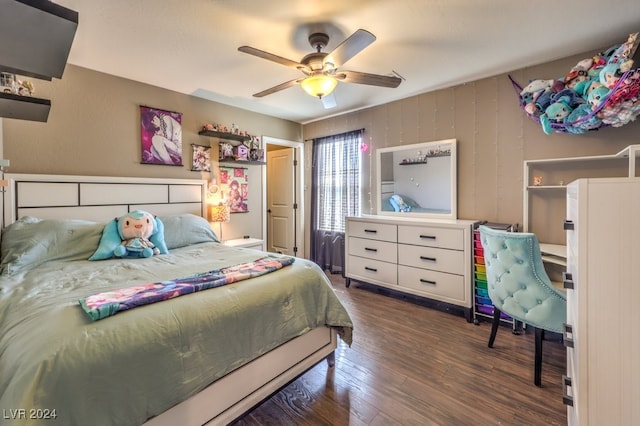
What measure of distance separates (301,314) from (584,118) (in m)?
2.59

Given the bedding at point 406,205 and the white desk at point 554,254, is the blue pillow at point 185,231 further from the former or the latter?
the white desk at point 554,254

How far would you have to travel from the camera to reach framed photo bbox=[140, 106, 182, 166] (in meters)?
3.12

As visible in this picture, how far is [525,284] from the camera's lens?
75.7 inches

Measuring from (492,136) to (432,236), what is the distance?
1.23 m

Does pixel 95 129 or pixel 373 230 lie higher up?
pixel 95 129

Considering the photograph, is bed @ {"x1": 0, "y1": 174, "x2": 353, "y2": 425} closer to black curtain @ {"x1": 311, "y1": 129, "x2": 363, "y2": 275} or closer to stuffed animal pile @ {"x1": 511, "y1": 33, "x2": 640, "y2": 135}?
black curtain @ {"x1": 311, "y1": 129, "x2": 363, "y2": 275}

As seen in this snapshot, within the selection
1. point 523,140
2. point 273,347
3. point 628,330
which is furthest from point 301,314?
point 523,140

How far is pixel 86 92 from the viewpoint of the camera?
2744 millimetres

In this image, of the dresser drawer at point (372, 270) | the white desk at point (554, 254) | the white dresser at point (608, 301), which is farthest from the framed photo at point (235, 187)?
the white dresser at point (608, 301)

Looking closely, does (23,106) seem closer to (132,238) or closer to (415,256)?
(132,238)

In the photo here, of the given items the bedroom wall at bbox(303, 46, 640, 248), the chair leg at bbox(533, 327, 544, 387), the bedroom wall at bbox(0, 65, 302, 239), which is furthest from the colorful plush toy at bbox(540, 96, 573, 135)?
the bedroom wall at bbox(0, 65, 302, 239)

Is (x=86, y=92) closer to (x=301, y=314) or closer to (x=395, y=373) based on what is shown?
(x=301, y=314)

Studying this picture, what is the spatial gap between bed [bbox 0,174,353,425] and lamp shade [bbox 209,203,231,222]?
0.93 meters

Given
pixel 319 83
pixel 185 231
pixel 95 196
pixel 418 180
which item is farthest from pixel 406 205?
pixel 95 196
